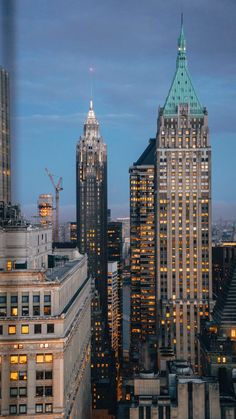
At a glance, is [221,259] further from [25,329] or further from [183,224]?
[25,329]

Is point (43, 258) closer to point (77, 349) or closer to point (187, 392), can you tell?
point (77, 349)

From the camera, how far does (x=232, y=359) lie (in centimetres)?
1157

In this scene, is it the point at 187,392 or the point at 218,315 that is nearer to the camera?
the point at 187,392

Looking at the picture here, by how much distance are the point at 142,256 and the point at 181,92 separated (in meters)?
5.02

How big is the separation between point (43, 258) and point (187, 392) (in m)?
2.61

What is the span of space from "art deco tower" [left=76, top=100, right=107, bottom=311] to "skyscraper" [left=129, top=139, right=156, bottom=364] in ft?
11.7

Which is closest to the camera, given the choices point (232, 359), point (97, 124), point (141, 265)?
point (232, 359)

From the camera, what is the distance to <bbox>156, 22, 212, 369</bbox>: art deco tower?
1669 cm

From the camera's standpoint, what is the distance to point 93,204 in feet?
84.0

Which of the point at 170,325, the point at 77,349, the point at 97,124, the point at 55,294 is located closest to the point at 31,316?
the point at 55,294

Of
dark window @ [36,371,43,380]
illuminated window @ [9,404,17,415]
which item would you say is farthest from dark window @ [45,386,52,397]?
illuminated window @ [9,404,17,415]

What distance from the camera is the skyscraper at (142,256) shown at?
1952 centimetres

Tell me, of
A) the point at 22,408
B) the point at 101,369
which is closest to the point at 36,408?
the point at 22,408

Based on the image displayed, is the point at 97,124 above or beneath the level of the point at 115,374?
A: above
